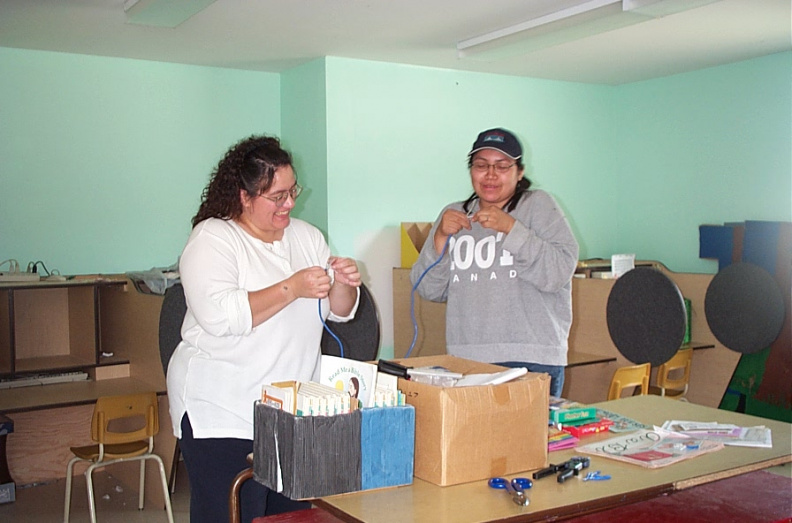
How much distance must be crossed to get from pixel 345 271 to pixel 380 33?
8.58 feet

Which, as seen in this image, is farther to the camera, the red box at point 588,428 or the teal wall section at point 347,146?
the teal wall section at point 347,146

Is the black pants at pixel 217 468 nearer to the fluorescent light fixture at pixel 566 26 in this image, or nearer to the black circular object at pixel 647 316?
the black circular object at pixel 647 316

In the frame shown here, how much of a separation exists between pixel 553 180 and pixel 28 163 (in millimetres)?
3524

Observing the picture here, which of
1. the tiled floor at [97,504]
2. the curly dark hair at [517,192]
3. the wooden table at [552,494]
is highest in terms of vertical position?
the curly dark hair at [517,192]

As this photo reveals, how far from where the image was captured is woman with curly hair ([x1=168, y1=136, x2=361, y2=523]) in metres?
1.88

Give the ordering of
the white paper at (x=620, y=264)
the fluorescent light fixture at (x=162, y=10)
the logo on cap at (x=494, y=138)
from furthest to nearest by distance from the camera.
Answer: the white paper at (x=620, y=264), the fluorescent light fixture at (x=162, y=10), the logo on cap at (x=494, y=138)

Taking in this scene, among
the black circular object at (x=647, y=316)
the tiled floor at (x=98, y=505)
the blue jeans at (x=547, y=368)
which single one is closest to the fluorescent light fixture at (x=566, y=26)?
the black circular object at (x=647, y=316)

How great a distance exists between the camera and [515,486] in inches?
60.2

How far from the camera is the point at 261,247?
2.03m

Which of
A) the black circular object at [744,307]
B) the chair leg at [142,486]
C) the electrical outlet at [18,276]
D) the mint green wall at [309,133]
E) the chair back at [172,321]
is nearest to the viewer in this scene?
the chair back at [172,321]

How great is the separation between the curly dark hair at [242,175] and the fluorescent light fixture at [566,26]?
2208mm

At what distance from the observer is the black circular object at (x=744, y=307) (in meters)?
3.70

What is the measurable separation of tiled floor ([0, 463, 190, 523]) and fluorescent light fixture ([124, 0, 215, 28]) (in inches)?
91.4

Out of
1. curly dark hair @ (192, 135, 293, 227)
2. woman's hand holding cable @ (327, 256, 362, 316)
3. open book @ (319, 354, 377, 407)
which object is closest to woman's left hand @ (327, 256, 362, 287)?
woman's hand holding cable @ (327, 256, 362, 316)
